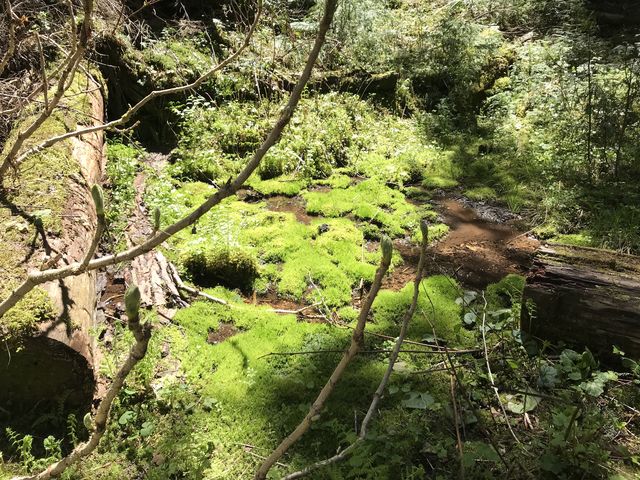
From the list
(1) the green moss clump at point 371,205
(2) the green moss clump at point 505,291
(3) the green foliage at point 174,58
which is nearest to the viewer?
(2) the green moss clump at point 505,291

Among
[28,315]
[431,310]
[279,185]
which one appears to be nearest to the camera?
[28,315]

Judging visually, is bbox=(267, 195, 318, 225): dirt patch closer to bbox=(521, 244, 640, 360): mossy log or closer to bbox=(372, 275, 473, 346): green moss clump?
bbox=(372, 275, 473, 346): green moss clump

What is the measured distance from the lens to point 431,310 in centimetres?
467

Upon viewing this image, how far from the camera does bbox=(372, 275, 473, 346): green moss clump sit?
4.35 metres

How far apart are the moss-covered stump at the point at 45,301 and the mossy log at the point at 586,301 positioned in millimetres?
3436

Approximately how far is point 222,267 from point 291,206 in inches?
78.1

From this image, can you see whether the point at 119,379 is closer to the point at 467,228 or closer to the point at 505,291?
the point at 505,291

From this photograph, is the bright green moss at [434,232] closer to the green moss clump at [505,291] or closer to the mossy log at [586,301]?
the green moss clump at [505,291]

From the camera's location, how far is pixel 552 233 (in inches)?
240

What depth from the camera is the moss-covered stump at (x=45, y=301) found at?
3.03 m

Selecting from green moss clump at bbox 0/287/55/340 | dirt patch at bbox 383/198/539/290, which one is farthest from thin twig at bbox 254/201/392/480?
dirt patch at bbox 383/198/539/290

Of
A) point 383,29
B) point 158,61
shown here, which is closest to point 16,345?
point 158,61

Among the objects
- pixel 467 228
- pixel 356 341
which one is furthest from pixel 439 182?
pixel 356 341

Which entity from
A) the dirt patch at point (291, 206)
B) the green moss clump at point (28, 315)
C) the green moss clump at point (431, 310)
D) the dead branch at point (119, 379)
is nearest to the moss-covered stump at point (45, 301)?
the green moss clump at point (28, 315)
